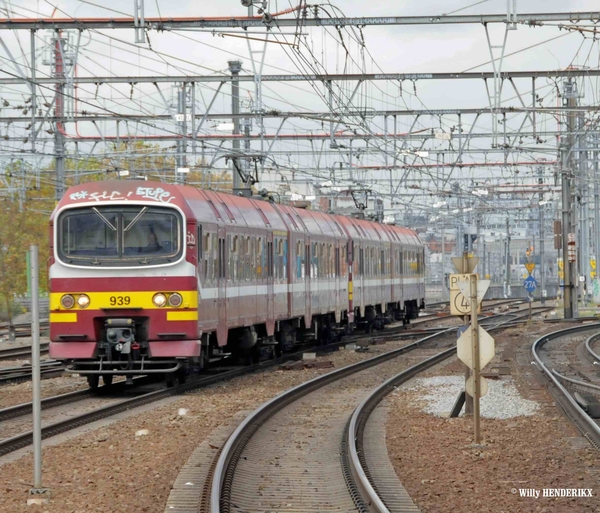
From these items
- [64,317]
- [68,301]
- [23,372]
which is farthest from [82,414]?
[23,372]

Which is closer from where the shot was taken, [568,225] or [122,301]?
[122,301]

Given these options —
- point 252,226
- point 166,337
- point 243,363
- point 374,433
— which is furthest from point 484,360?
point 243,363

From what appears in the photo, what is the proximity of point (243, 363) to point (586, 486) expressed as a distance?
48.4ft

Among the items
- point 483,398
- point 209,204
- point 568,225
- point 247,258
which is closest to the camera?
point 483,398

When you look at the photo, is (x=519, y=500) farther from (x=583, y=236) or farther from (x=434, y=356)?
(x=583, y=236)

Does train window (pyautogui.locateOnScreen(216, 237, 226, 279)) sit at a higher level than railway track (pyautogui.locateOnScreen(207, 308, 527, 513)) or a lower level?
higher

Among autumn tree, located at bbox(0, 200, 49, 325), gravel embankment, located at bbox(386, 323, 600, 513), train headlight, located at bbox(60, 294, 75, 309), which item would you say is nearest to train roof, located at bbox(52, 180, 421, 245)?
train headlight, located at bbox(60, 294, 75, 309)

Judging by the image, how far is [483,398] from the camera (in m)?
17.6

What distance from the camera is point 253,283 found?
2203cm

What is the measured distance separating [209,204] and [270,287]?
167 inches

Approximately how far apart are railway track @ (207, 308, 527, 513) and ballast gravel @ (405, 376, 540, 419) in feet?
3.19

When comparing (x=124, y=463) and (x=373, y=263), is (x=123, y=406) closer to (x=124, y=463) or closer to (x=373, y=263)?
(x=124, y=463)

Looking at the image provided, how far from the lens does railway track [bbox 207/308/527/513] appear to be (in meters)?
9.56

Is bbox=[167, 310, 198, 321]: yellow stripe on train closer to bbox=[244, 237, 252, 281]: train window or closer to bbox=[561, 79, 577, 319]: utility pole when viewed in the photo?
bbox=[244, 237, 252, 281]: train window
